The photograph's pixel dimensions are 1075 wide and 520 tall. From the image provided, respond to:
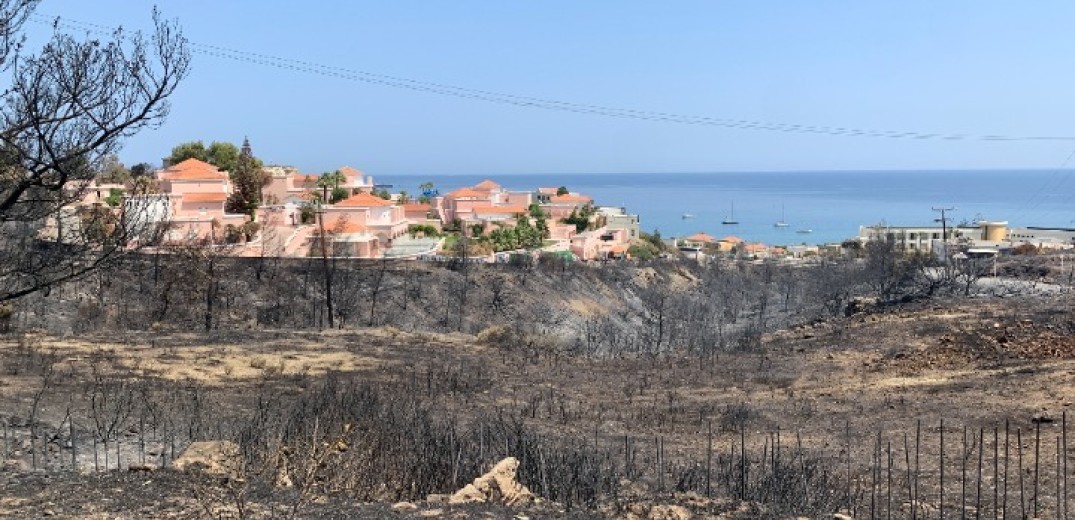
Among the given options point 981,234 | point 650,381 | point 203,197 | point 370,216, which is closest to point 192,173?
point 203,197

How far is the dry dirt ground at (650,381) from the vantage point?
8.08 meters

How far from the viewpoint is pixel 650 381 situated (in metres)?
18.9

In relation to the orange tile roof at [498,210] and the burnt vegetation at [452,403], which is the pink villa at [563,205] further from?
the burnt vegetation at [452,403]

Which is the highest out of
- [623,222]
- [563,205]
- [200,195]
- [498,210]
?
[200,195]

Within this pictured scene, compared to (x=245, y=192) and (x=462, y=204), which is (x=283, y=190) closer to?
(x=245, y=192)

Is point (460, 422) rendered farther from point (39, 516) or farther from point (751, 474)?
point (39, 516)

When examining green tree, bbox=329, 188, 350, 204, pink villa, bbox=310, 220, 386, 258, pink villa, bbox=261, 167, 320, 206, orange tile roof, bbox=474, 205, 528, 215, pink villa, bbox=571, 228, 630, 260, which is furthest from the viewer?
orange tile roof, bbox=474, 205, 528, 215

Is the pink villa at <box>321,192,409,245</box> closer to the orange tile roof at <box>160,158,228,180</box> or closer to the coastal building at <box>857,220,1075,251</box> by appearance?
the orange tile roof at <box>160,158,228,180</box>

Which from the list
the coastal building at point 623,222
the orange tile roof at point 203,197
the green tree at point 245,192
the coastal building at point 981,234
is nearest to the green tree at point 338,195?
the green tree at point 245,192

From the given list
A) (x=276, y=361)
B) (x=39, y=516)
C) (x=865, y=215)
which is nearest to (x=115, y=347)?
(x=276, y=361)

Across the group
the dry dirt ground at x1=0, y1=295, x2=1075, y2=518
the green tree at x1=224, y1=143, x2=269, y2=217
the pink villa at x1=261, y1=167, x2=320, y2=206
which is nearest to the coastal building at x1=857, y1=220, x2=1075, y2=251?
the pink villa at x1=261, y1=167, x2=320, y2=206

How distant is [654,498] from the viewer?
812 centimetres

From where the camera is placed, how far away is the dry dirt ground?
808cm

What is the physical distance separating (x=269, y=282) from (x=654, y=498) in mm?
31099
